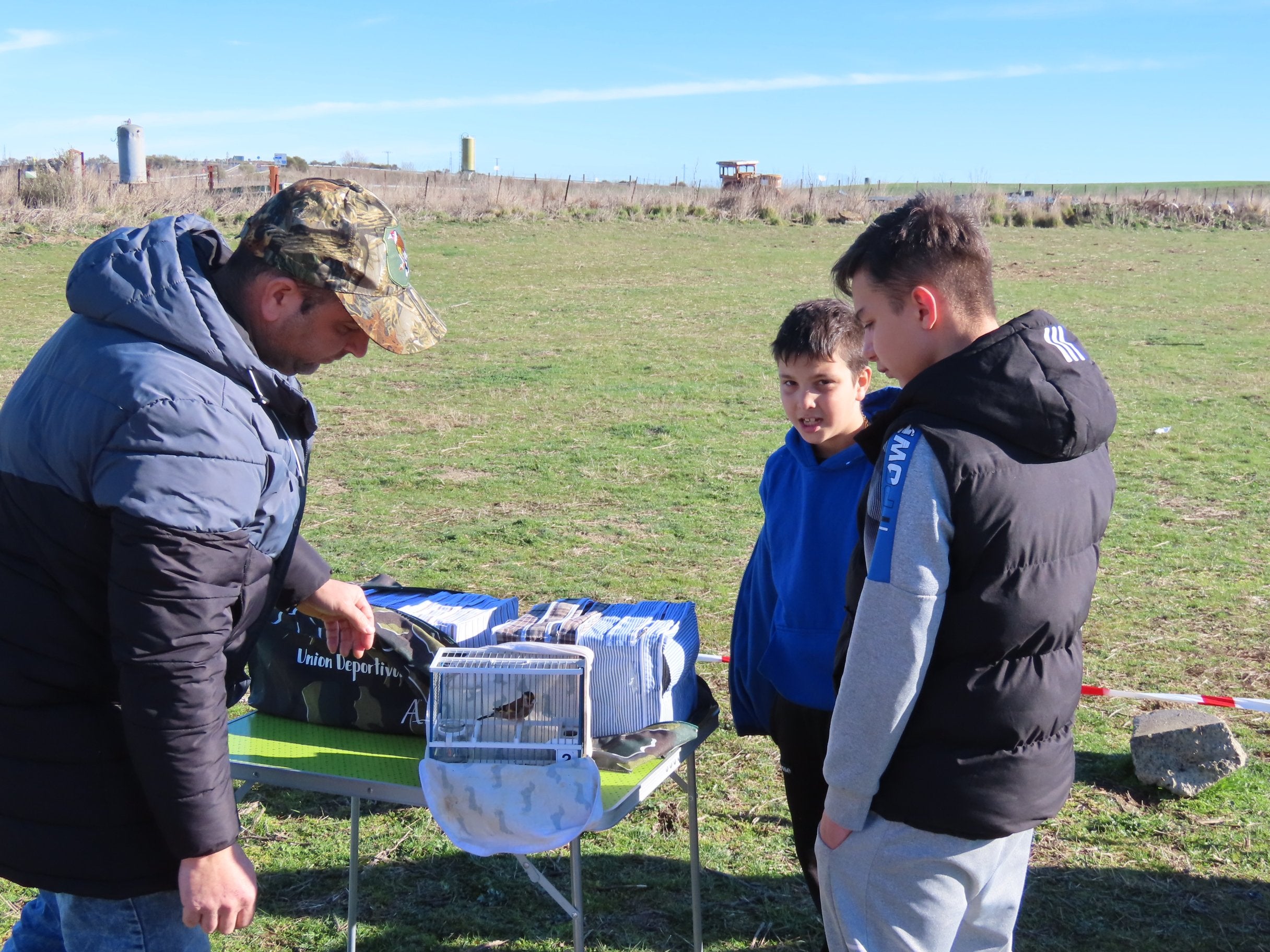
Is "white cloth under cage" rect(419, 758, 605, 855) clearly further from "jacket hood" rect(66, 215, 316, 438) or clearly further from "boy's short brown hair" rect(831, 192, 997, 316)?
"boy's short brown hair" rect(831, 192, 997, 316)

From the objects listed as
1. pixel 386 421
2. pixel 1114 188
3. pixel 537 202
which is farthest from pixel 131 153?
pixel 1114 188

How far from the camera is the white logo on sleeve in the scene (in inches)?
74.3

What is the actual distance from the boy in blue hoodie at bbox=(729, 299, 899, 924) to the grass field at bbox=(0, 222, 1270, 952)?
0.72m

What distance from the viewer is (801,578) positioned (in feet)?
9.27

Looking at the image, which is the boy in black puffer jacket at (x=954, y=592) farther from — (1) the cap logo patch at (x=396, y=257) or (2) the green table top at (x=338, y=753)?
(1) the cap logo patch at (x=396, y=257)

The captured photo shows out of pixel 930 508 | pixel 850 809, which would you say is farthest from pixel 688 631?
pixel 930 508

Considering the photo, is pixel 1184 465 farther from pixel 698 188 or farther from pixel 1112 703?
pixel 698 188

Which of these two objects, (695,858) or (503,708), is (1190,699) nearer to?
(695,858)

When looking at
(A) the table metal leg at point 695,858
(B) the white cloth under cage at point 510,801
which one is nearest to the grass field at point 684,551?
(A) the table metal leg at point 695,858

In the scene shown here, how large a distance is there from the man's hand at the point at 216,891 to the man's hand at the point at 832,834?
98 cm

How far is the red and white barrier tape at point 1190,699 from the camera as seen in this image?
436 centimetres

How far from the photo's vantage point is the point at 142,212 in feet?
76.2

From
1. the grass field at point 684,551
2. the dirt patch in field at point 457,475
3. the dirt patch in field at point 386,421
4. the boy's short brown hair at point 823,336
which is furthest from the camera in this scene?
the dirt patch in field at point 386,421

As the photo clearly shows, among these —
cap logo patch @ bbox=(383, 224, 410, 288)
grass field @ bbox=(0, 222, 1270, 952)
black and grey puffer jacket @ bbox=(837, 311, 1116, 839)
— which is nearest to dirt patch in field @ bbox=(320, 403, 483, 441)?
grass field @ bbox=(0, 222, 1270, 952)
